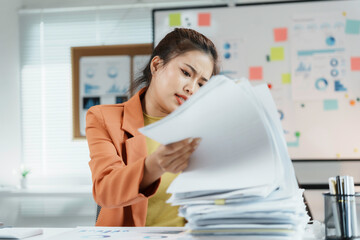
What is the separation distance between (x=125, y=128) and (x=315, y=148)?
5.12ft

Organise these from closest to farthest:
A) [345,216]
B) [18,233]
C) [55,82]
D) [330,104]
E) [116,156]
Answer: [345,216], [18,233], [116,156], [330,104], [55,82]

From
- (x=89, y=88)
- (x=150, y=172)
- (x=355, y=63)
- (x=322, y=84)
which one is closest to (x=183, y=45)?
(x=150, y=172)

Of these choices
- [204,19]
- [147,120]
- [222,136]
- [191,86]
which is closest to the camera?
[222,136]

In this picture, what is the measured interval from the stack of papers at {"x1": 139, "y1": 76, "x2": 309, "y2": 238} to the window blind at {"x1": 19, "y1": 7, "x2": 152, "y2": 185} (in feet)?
8.03

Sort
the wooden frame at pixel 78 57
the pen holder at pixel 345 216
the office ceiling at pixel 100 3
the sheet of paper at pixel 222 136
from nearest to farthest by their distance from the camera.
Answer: the sheet of paper at pixel 222 136 < the pen holder at pixel 345 216 < the office ceiling at pixel 100 3 < the wooden frame at pixel 78 57

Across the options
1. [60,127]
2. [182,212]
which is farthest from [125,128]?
[60,127]

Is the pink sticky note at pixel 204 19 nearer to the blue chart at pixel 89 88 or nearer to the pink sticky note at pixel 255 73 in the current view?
the pink sticky note at pixel 255 73

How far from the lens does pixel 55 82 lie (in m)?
3.11

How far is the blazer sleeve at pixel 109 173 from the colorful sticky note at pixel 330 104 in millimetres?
1638

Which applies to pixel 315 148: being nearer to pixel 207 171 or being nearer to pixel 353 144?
pixel 353 144

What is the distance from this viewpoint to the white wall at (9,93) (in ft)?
9.79

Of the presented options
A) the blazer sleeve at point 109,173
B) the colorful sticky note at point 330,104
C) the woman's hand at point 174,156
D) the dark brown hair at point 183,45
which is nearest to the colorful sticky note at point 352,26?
the colorful sticky note at point 330,104

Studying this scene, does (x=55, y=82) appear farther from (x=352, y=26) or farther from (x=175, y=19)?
(x=352, y=26)

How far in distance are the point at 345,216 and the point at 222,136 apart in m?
0.30
